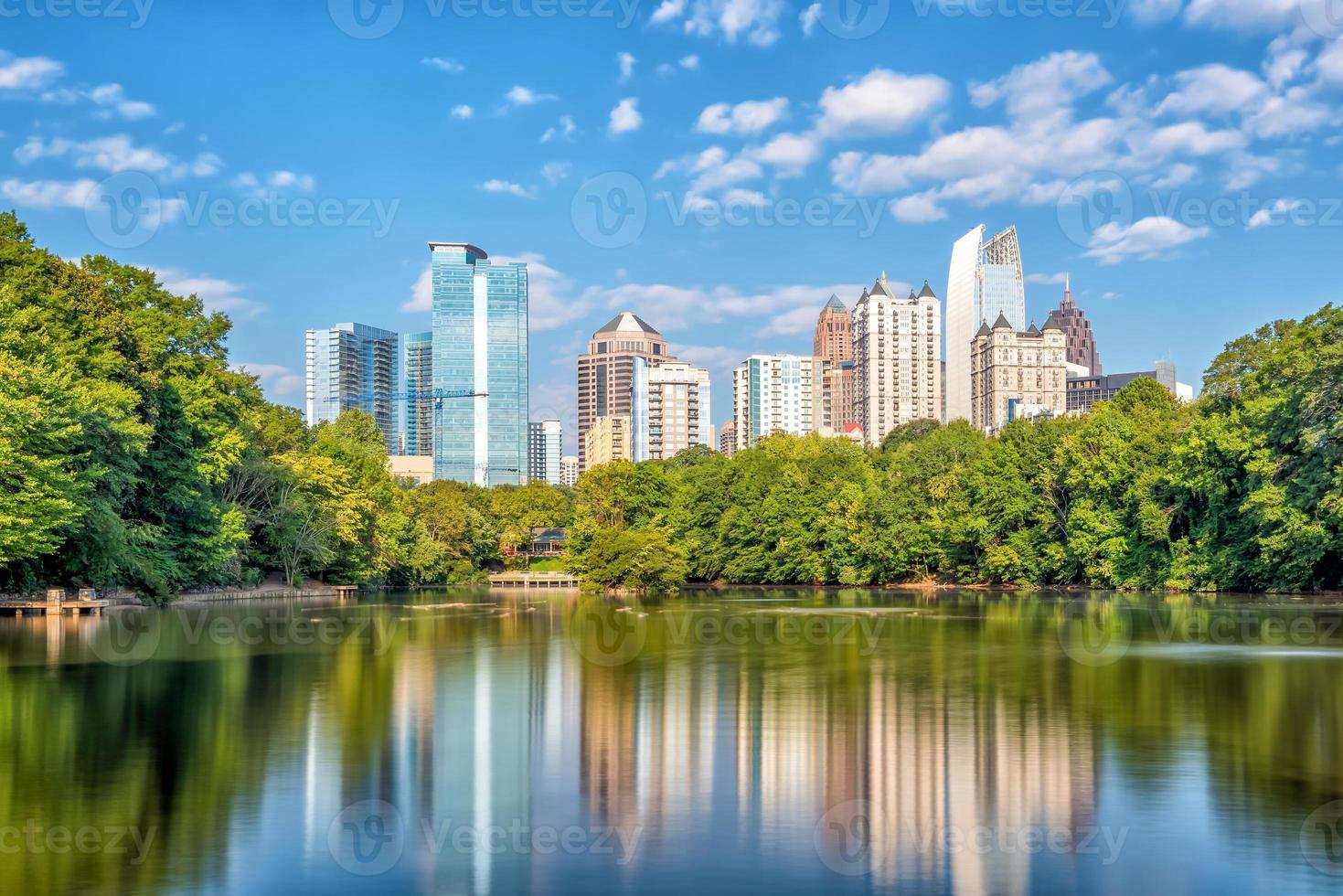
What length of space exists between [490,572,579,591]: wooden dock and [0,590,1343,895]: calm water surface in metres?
55.1

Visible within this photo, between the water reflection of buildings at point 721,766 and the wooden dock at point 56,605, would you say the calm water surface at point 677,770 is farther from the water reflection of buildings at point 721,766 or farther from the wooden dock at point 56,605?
the wooden dock at point 56,605

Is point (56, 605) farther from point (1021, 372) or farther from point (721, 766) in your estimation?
point (1021, 372)

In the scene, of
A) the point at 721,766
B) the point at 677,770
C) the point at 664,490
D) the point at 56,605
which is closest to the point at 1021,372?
the point at 664,490

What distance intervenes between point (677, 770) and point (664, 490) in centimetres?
6873

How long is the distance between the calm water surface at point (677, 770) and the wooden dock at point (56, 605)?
14303mm

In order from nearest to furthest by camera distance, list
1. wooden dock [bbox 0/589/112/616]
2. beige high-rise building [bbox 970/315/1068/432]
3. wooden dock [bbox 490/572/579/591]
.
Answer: wooden dock [bbox 0/589/112/616], wooden dock [bbox 490/572/579/591], beige high-rise building [bbox 970/315/1068/432]

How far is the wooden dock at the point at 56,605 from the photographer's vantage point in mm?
38469

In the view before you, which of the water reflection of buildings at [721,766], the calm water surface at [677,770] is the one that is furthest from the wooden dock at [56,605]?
the water reflection of buildings at [721,766]

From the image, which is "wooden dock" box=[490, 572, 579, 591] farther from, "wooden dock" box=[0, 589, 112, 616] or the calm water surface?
the calm water surface

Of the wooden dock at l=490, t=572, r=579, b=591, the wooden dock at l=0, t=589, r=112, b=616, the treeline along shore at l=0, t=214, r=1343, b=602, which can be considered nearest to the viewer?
the treeline along shore at l=0, t=214, r=1343, b=602

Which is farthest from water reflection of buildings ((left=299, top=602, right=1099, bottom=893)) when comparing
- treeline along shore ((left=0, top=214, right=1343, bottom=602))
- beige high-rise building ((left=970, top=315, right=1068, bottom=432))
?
beige high-rise building ((left=970, top=315, right=1068, bottom=432))

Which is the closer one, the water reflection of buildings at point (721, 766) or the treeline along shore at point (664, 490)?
the water reflection of buildings at point (721, 766)

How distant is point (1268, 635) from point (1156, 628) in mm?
3480

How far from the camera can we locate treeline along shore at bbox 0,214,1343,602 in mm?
36438
